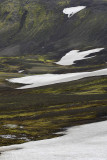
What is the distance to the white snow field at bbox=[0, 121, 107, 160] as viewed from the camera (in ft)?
85.5

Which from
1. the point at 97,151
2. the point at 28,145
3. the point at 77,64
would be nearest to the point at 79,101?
the point at 28,145

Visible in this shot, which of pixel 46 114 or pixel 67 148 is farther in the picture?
pixel 46 114

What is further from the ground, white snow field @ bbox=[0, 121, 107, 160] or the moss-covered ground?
the moss-covered ground

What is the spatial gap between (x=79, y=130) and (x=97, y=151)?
15.4 meters

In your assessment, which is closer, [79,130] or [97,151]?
[97,151]

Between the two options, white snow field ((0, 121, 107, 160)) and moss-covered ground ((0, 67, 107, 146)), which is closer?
white snow field ((0, 121, 107, 160))

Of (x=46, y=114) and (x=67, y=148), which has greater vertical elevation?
(x=46, y=114)

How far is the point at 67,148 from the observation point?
30344mm

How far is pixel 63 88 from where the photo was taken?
340 feet

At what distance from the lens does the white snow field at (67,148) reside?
26.1 m

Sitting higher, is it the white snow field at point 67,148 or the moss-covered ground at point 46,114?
the moss-covered ground at point 46,114

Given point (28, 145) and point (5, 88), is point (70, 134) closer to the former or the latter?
point (28, 145)

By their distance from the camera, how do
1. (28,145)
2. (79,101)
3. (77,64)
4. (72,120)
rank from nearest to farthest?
(28,145) < (72,120) < (79,101) < (77,64)

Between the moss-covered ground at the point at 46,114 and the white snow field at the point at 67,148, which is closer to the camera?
the white snow field at the point at 67,148
